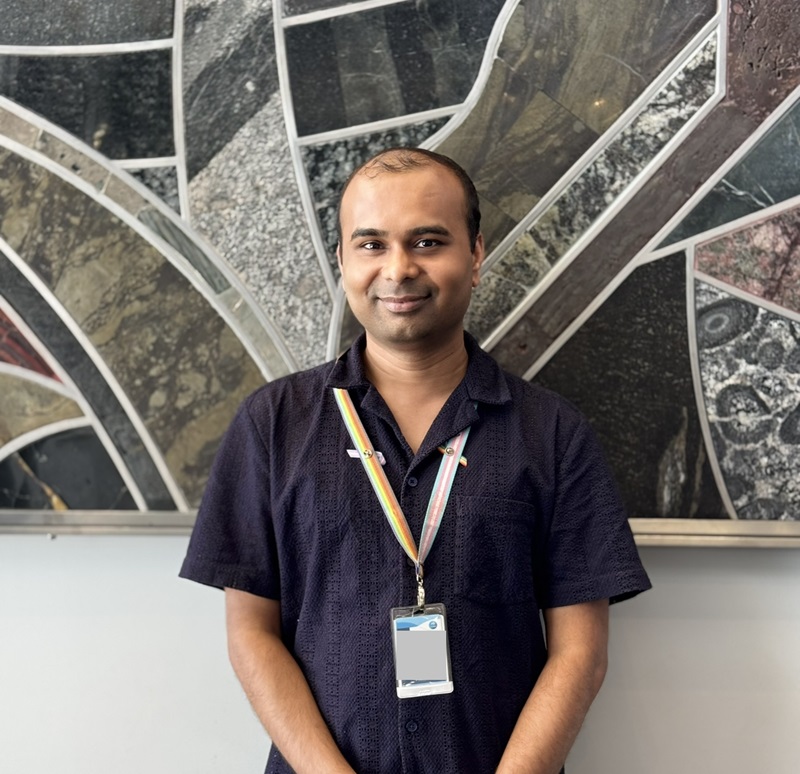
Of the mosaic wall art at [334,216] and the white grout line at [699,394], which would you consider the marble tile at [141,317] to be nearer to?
the mosaic wall art at [334,216]

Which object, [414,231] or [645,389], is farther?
→ [645,389]

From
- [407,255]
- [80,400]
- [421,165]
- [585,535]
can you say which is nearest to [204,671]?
[80,400]

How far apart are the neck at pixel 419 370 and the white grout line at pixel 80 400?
1.74 feet

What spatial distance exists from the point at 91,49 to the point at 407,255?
0.76 m

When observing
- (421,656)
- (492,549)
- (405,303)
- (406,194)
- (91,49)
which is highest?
(91,49)

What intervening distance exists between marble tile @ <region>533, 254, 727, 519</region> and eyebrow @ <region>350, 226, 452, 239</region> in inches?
15.1

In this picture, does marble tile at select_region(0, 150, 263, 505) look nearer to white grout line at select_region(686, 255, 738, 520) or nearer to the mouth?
the mouth

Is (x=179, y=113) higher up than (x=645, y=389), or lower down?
higher up

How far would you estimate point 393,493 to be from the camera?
106cm

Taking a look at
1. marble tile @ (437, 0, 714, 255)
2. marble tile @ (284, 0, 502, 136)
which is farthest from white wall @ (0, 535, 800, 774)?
marble tile @ (284, 0, 502, 136)

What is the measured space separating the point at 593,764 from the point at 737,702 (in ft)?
0.93

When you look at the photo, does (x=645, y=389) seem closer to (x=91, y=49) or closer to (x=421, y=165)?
(x=421, y=165)

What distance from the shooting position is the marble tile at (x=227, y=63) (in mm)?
1335

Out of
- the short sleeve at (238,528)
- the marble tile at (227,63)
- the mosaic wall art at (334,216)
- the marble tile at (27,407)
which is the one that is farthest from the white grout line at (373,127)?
the marble tile at (27,407)
